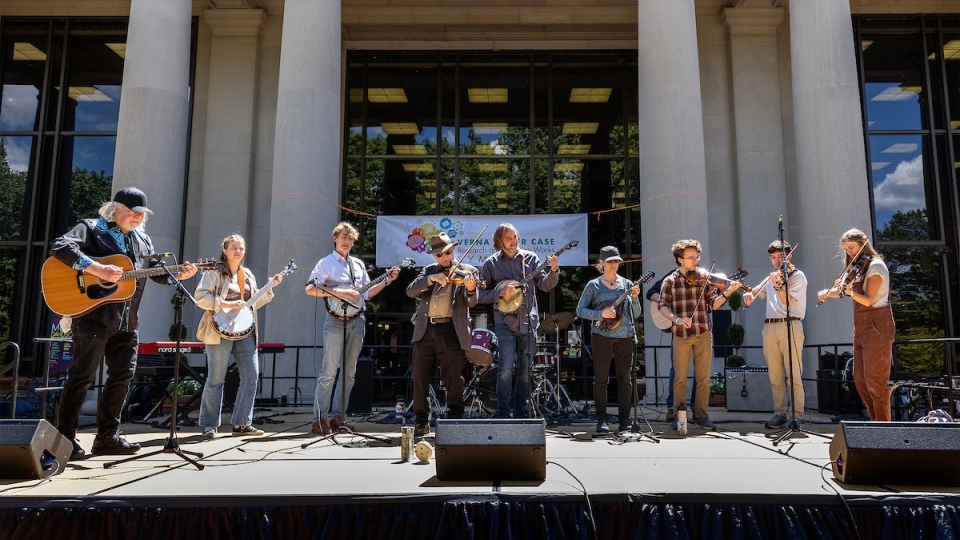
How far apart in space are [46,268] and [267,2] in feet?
42.0

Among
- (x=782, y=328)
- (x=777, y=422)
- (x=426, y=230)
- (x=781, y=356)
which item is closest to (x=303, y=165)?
(x=426, y=230)

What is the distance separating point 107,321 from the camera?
591cm

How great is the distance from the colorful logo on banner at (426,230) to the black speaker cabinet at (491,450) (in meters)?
10.8

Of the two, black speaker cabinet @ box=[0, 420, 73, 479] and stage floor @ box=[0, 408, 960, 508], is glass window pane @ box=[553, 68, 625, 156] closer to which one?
stage floor @ box=[0, 408, 960, 508]

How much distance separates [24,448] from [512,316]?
4572 mm

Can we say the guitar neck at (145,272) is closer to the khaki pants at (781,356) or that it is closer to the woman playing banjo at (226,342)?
the woman playing banjo at (226,342)

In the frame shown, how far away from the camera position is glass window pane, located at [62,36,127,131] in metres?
17.7

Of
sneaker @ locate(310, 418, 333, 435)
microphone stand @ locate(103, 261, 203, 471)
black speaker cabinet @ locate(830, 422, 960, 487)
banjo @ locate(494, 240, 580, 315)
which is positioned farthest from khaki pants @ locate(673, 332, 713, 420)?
microphone stand @ locate(103, 261, 203, 471)

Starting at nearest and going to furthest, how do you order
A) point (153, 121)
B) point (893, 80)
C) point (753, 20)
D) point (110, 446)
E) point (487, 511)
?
point (487, 511)
point (110, 446)
point (153, 121)
point (753, 20)
point (893, 80)

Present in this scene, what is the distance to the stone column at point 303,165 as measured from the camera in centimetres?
1266

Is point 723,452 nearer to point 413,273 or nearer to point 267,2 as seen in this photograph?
point 413,273

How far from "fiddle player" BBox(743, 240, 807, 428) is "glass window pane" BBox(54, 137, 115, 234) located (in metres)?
15.7

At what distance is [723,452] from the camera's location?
6.25m

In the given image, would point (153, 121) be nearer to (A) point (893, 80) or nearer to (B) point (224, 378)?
(B) point (224, 378)
